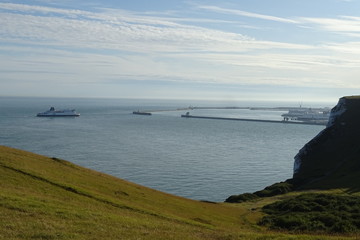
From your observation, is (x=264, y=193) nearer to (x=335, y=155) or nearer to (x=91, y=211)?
(x=335, y=155)

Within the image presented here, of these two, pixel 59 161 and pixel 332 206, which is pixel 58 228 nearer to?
pixel 59 161

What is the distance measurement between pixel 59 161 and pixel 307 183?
4896cm

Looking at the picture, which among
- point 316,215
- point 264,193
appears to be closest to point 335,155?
point 264,193

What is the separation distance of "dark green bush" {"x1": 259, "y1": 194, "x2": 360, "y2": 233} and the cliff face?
19015 mm

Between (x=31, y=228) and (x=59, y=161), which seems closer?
(x=31, y=228)

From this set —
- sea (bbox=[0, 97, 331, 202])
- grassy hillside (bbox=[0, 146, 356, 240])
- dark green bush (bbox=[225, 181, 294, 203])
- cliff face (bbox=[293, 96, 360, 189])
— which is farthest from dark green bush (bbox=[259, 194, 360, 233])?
sea (bbox=[0, 97, 331, 202])

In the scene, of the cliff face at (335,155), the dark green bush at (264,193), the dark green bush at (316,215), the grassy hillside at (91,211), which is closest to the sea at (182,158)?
the dark green bush at (264,193)

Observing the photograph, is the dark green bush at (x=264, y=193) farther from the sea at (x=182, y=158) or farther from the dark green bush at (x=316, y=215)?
the dark green bush at (x=316, y=215)

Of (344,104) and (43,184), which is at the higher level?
(344,104)

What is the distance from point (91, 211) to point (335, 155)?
77044 millimetres

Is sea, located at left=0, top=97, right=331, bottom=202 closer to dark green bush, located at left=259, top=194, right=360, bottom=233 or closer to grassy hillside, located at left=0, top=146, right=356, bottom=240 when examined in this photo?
dark green bush, located at left=259, top=194, right=360, bottom=233

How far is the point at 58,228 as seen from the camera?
20.2m

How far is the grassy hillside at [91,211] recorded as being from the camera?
20.5m

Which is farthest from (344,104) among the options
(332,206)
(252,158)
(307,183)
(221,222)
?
(221,222)
